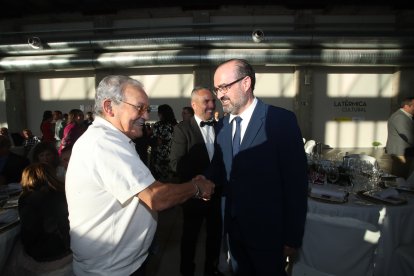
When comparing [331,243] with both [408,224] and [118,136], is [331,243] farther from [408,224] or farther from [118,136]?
[118,136]

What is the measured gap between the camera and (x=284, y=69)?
971 centimetres

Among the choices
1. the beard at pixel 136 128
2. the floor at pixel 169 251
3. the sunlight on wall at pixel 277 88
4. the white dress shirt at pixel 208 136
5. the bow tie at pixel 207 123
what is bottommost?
the floor at pixel 169 251

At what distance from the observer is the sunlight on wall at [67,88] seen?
33.2 feet

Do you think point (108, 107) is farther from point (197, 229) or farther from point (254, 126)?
point (197, 229)

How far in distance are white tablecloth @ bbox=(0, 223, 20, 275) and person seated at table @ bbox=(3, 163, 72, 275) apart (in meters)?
0.10

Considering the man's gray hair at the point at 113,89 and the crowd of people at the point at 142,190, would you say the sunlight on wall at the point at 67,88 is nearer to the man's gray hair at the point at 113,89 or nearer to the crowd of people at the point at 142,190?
the crowd of people at the point at 142,190

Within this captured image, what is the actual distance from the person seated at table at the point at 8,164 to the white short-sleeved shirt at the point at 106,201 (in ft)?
8.92

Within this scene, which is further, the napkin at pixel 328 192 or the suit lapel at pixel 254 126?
the napkin at pixel 328 192

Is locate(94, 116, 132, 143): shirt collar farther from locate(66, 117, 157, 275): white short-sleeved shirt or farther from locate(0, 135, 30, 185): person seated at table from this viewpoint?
locate(0, 135, 30, 185): person seated at table

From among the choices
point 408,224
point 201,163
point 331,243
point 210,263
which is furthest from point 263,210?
point 408,224

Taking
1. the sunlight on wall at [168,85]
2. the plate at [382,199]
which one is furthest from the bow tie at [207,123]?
the sunlight on wall at [168,85]

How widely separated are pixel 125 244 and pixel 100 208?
0.73ft

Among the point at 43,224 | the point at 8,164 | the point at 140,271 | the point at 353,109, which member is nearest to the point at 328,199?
the point at 140,271

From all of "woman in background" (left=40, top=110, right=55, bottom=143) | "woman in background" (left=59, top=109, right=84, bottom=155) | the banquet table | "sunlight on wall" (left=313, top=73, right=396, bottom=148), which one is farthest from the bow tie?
"sunlight on wall" (left=313, top=73, right=396, bottom=148)
